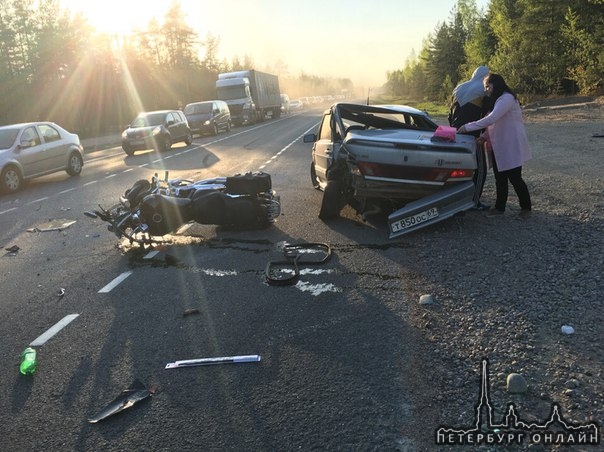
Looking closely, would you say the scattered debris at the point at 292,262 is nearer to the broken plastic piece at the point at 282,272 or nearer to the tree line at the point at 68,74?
the broken plastic piece at the point at 282,272

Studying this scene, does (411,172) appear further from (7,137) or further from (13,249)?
(7,137)

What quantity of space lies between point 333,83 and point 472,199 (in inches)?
7925

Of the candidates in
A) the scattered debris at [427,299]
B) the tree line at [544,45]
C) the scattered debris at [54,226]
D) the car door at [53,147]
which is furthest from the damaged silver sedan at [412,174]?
the tree line at [544,45]

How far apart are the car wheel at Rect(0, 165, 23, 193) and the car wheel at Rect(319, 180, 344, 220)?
8879 millimetres

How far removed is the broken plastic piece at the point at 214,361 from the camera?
11.2 feet

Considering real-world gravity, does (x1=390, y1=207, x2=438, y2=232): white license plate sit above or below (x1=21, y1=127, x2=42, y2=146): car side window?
below

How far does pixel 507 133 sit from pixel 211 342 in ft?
15.3

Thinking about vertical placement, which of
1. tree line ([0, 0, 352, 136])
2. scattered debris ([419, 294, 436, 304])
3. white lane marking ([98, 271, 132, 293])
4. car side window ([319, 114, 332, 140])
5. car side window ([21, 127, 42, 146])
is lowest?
scattered debris ([419, 294, 436, 304])

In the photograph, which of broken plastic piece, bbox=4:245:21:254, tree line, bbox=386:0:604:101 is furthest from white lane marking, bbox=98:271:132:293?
tree line, bbox=386:0:604:101

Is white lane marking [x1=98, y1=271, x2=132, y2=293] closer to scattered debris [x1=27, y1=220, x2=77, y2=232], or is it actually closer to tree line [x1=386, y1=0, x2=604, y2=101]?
scattered debris [x1=27, y1=220, x2=77, y2=232]

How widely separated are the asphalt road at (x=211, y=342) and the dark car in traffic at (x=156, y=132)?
13.0 metres

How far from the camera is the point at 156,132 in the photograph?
788 inches

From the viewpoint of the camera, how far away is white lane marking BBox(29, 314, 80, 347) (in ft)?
12.9

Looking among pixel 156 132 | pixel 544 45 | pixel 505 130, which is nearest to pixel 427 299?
pixel 505 130
